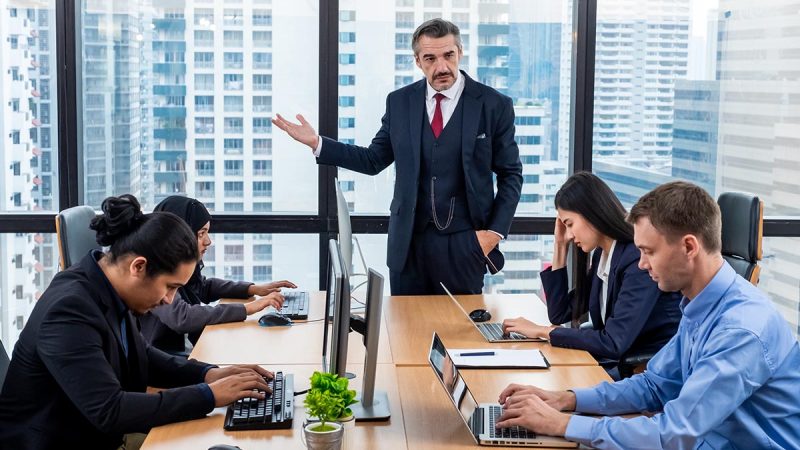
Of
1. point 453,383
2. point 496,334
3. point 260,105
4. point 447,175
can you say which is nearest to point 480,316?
point 496,334

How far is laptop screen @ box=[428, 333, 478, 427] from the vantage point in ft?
6.94

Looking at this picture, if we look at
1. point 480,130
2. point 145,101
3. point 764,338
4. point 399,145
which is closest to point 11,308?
point 145,101

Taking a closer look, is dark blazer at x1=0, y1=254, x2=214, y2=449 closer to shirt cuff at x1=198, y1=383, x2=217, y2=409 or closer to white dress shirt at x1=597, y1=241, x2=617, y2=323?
shirt cuff at x1=198, y1=383, x2=217, y2=409

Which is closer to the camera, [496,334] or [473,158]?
[496,334]

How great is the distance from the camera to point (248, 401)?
235cm

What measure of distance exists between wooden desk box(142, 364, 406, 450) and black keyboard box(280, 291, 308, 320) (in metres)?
1.06

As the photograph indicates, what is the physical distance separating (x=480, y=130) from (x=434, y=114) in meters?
0.21

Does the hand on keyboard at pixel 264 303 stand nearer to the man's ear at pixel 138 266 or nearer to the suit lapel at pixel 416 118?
the suit lapel at pixel 416 118

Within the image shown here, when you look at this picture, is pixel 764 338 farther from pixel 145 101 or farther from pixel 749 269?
pixel 145 101

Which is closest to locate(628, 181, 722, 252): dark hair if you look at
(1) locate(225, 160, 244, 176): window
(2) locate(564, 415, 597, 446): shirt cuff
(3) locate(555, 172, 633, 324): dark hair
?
(2) locate(564, 415, 597, 446): shirt cuff

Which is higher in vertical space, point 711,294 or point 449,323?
point 711,294

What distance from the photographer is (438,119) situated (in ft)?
13.3

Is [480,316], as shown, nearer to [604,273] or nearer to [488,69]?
[604,273]

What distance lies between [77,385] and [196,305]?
118 centimetres
